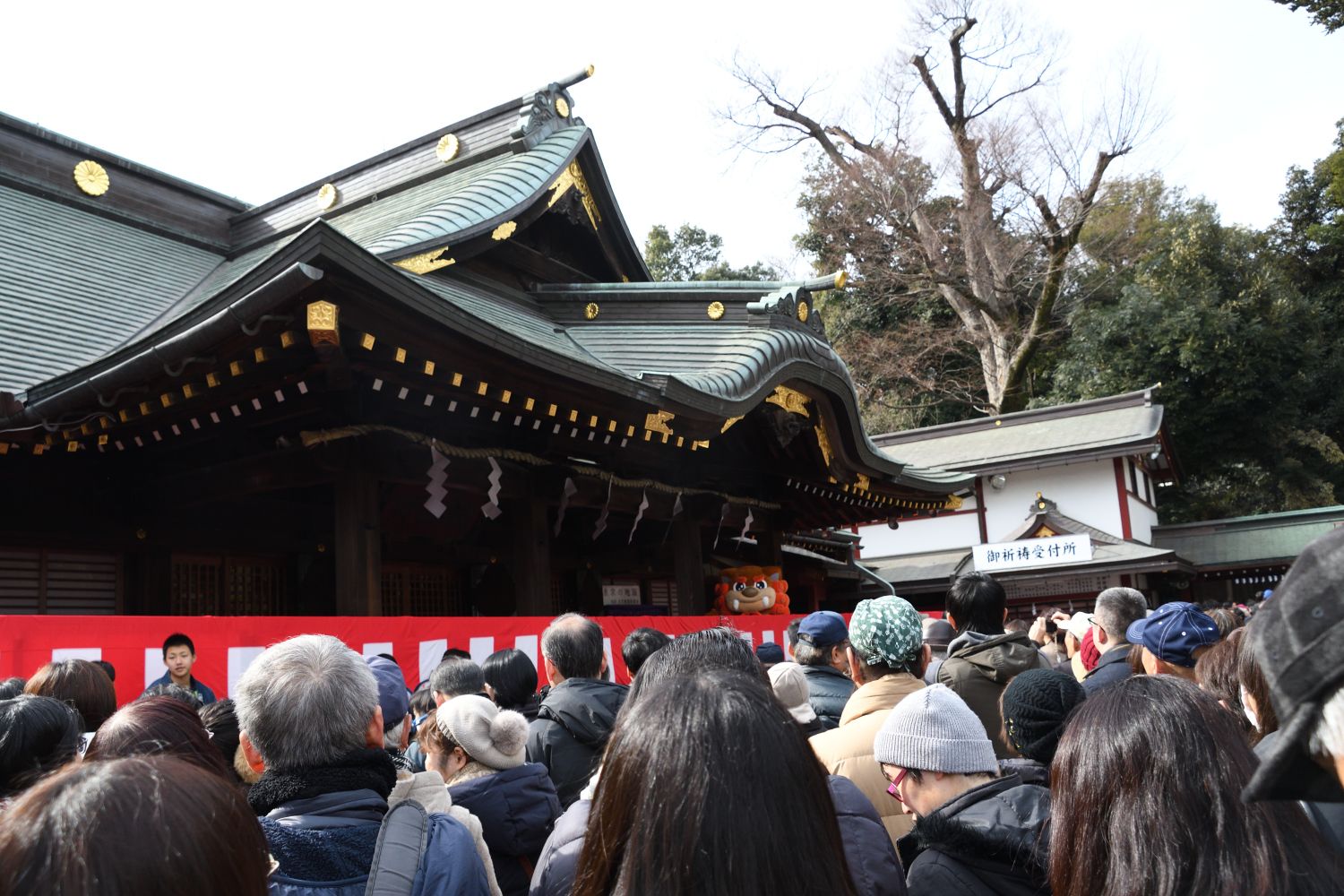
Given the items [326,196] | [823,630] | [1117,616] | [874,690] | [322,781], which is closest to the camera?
[322,781]

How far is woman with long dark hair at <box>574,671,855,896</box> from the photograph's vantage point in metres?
1.20

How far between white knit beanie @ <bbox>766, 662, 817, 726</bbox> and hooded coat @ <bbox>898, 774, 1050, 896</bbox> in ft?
4.30

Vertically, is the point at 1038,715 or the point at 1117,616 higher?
the point at 1117,616

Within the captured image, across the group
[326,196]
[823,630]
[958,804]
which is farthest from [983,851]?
[326,196]

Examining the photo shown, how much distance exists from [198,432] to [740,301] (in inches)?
193

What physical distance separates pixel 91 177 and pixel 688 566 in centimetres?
723

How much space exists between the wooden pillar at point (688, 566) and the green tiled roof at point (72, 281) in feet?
16.9

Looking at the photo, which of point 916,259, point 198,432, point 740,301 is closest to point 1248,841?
point 198,432

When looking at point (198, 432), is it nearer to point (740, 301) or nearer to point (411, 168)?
point (740, 301)

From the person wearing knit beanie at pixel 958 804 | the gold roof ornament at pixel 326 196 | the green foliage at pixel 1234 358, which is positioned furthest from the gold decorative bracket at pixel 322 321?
the green foliage at pixel 1234 358

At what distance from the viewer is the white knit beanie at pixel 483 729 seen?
8.72 feet

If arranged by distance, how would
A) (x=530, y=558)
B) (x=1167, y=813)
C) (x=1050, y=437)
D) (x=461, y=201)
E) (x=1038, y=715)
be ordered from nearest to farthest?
(x=1167, y=813), (x=1038, y=715), (x=530, y=558), (x=461, y=201), (x=1050, y=437)

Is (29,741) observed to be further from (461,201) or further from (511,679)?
(461,201)

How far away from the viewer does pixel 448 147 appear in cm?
1079
